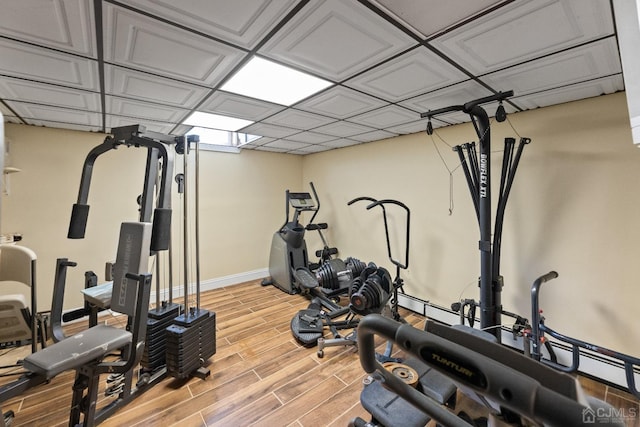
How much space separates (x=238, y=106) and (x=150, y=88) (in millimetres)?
660

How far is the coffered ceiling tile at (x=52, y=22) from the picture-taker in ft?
3.59

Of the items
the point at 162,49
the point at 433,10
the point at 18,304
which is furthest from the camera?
the point at 18,304

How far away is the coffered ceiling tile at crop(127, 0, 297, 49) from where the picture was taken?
3.66 feet

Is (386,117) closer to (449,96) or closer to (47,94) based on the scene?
(449,96)

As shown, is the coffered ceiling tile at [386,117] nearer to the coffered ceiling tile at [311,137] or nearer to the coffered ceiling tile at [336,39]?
the coffered ceiling tile at [311,137]

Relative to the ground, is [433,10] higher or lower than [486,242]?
higher

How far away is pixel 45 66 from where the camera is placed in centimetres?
158

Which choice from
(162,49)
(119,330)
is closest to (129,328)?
(119,330)

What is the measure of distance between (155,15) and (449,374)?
1702 mm

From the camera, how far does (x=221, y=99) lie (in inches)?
86.0

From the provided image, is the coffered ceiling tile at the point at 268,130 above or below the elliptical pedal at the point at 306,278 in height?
above

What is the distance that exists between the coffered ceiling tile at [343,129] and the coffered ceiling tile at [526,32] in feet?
4.88

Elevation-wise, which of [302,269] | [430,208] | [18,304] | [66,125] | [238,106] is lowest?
[302,269]

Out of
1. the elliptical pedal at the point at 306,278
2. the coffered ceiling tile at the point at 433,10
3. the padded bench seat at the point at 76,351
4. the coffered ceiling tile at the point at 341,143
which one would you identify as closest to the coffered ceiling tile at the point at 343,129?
the coffered ceiling tile at the point at 341,143
